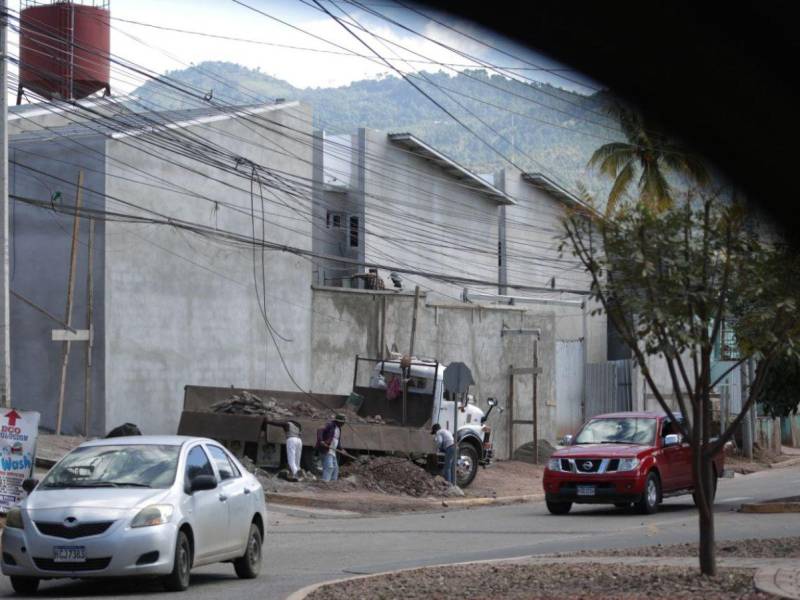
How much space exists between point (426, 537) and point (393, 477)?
7.91 m

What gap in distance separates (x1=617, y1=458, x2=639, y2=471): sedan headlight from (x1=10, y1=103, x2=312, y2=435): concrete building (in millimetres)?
12143

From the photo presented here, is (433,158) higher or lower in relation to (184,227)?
higher

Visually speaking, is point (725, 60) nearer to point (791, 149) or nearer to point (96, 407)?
point (791, 149)

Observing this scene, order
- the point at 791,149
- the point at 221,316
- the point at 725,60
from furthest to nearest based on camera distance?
the point at 221,316
the point at 791,149
the point at 725,60

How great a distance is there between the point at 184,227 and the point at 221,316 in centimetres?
312

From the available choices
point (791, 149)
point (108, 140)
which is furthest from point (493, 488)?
point (791, 149)

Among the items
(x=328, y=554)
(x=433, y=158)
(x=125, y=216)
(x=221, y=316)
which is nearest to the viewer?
(x=328, y=554)

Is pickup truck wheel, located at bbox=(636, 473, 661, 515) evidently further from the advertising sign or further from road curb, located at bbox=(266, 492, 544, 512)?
the advertising sign

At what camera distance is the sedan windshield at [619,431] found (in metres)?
22.6

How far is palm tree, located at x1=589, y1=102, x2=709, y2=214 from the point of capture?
3553mm

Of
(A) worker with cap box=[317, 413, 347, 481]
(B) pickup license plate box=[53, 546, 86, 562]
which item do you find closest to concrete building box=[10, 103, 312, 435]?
(A) worker with cap box=[317, 413, 347, 481]

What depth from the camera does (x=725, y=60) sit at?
3090 millimetres

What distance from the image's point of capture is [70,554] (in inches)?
447

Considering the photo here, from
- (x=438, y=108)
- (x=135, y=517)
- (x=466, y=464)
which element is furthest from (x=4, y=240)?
(x=466, y=464)
